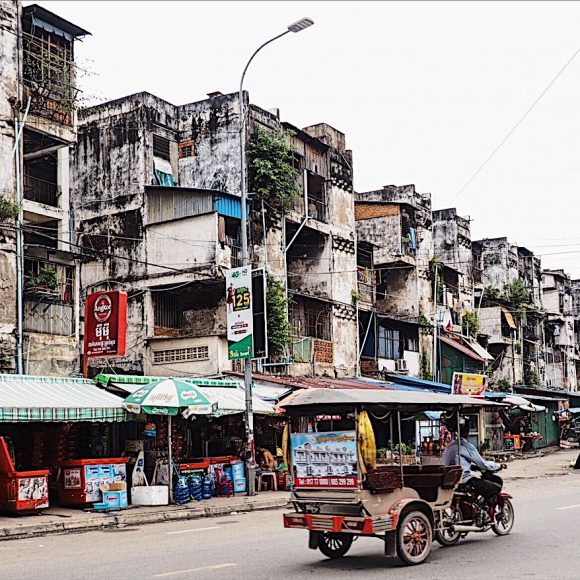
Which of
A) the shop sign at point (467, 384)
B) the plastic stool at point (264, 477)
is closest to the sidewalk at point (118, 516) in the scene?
the plastic stool at point (264, 477)

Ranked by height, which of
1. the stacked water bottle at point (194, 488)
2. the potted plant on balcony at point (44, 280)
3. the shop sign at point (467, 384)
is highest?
the potted plant on balcony at point (44, 280)

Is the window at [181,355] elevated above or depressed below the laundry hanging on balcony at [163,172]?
below

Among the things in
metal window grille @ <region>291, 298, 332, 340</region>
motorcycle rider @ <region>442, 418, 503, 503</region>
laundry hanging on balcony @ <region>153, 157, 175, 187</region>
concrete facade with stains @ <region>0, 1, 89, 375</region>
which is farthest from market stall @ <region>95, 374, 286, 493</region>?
laundry hanging on balcony @ <region>153, 157, 175, 187</region>

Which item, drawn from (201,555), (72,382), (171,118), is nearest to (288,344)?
(171,118)

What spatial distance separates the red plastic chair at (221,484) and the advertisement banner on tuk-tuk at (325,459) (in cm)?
1143

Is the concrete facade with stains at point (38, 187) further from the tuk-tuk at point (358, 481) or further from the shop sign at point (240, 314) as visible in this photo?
the tuk-tuk at point (358, 481)

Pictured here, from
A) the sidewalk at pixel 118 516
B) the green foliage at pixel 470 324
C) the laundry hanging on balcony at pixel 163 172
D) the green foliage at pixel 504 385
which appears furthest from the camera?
the green foliage at pixel 504 385

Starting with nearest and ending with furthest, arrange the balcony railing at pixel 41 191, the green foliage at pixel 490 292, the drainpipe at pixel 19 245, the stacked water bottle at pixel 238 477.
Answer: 1. the drainpipe at pixel 19 245
2. the stacked water bottle at pixel 238 477
3. the balcony railing at pixel 41 191
4. the green foliage at pixel 490 292

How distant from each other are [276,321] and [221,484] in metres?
8.81

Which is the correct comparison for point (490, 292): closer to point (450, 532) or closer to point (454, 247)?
point (454, 247)

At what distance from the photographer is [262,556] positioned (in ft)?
36.0

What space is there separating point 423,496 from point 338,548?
1285 mm

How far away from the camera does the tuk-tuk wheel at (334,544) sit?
414 inches

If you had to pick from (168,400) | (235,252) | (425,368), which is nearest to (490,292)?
(425,368)
